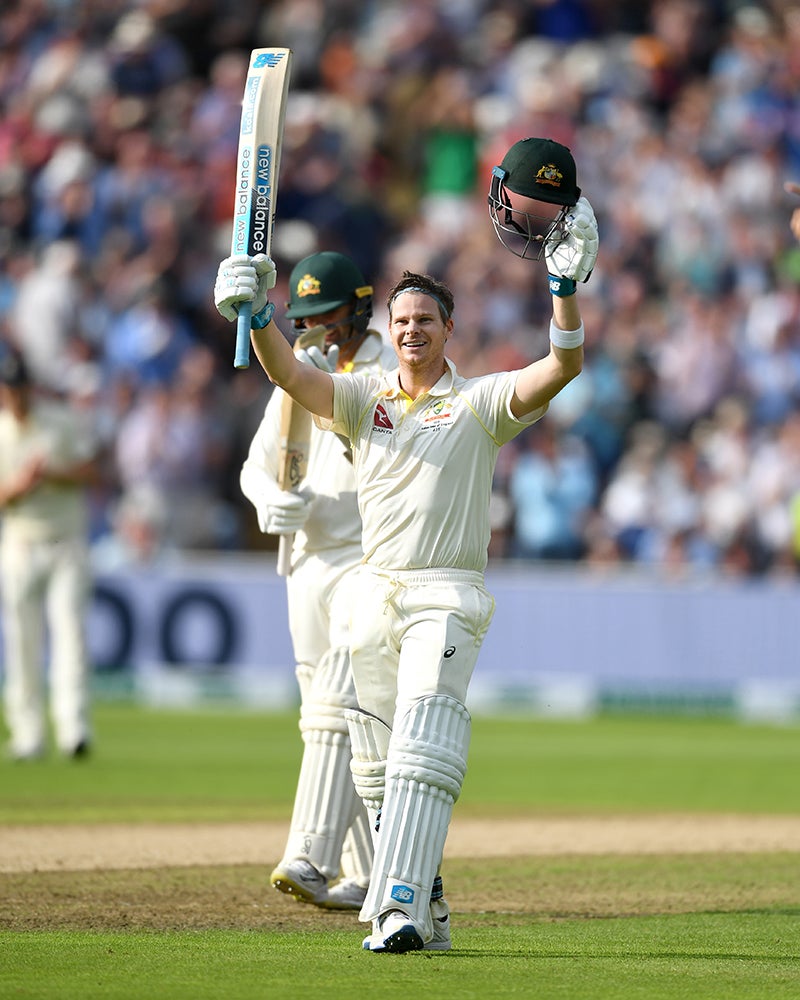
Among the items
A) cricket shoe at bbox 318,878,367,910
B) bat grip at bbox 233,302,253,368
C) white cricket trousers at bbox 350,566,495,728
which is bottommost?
cricket shoe at bbox 318,878,367,910

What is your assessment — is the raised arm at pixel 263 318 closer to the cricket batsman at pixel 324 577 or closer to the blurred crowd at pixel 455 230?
the cricket batsman at pixel 324 577

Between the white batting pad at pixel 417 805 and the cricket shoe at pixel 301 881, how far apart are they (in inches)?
42.5

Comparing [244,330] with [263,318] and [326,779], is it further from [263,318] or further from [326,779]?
[326,779]

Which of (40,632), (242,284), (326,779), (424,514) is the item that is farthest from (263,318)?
(40,632)

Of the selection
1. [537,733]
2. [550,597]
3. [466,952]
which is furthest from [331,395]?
[550,597]

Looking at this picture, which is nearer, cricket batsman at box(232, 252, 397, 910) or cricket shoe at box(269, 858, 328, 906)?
cricket shoe at box(269, 858, 328, 906)

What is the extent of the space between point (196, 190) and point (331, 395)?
13164 mm

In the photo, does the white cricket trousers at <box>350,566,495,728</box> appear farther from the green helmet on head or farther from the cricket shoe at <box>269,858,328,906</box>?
the green helmet on head

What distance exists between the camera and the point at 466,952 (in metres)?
6.34

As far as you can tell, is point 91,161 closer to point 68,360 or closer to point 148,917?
point 68,360

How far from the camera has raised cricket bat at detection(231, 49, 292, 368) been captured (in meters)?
6.66

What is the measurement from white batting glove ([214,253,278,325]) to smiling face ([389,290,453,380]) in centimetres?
48

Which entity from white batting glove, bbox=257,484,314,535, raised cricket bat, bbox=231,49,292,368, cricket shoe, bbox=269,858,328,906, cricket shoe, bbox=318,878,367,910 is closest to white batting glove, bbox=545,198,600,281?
raised cricket bat, bbox=231,49,292,368

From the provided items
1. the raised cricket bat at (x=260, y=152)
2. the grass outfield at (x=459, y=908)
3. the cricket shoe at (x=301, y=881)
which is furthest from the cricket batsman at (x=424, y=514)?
the cricket shoe at (x=301, y=881)
